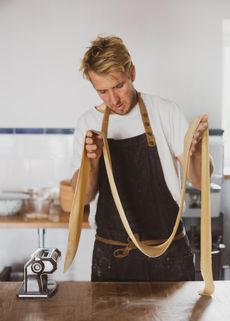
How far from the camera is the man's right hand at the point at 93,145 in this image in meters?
2.08

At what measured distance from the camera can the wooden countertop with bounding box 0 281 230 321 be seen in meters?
1.74

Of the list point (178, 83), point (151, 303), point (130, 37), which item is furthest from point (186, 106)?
point (151, 303)

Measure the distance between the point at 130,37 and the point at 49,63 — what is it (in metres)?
0.68

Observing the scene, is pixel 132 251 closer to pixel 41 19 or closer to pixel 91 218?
pixel 91 218

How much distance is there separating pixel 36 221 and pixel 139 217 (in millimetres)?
1251

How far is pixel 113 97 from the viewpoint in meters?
2.30

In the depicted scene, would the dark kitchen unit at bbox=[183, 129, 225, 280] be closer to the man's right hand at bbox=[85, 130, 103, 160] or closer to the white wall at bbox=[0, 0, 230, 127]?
the white wall at bbox=[0, 0, 230, 127]

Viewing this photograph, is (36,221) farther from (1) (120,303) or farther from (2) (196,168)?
(1) (120,303)

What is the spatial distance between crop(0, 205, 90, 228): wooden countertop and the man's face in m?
1.22

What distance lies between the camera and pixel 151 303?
73.2 inches

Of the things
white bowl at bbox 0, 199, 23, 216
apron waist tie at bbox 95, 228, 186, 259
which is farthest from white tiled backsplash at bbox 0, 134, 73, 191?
apron waist tie at bbox 95, 228, 186, 259

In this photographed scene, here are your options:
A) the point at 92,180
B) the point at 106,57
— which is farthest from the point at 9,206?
the point at 106,57

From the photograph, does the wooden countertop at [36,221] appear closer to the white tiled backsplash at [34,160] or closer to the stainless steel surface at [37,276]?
the white tiled backsplash at [34,160]

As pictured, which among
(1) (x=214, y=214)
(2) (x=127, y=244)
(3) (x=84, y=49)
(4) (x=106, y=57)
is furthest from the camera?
(3) (x=84, y=49)
